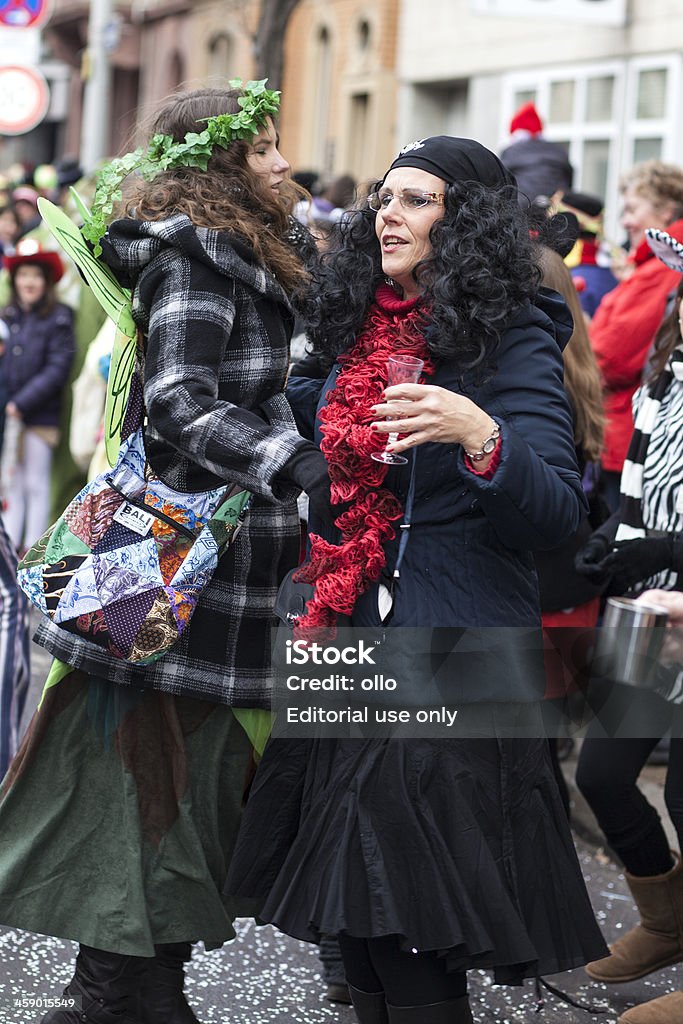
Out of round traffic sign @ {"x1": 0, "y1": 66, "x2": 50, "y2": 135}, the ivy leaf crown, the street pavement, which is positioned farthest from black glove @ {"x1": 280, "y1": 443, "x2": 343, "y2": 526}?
round traffic sign @ {"x1": 0, "y1": 66, "x2": 50, "y2": 135}

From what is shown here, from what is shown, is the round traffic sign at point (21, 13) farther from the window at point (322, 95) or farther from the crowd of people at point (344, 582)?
the crowd of people at point (344, 582)

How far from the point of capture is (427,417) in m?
2.80

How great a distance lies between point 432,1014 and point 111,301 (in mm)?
1623

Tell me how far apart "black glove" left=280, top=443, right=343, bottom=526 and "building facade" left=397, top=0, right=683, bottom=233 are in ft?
30.7

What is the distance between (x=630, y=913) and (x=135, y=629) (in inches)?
91.5

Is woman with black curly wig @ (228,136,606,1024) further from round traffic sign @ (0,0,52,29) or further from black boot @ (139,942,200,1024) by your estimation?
round traffic sign @ (0,0,52,29)

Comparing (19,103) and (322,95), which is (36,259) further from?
(322,95)

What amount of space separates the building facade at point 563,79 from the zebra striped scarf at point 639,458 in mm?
8322

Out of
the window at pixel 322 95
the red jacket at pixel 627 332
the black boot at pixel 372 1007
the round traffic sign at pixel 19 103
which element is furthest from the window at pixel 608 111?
the black boot at pixel 372 1007

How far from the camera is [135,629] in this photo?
10.7ft

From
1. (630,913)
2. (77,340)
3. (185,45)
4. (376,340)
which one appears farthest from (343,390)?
(185,45)

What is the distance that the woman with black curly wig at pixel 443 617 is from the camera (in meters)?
2.95

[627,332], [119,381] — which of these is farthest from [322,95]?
[119,381]

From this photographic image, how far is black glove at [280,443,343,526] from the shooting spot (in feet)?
9.93
